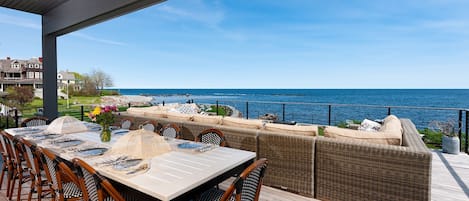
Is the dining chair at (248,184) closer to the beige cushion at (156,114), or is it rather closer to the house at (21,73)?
the beige cushion at (156,114)

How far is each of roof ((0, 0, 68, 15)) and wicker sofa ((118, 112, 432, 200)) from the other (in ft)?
13.9

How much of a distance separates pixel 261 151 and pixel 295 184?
0.52m

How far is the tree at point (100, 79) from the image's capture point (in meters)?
13.7

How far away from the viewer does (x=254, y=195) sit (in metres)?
1.41

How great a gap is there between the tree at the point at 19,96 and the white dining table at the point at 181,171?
5303mm

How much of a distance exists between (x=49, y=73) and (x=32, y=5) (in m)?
1.33

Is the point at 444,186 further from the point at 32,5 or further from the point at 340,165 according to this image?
the point at 32,5

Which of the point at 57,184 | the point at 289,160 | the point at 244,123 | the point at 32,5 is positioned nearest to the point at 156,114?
the point at 244,123

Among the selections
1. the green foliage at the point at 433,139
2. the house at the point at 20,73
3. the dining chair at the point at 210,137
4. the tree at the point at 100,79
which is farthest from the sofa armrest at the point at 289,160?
the tree at the point at 100,79

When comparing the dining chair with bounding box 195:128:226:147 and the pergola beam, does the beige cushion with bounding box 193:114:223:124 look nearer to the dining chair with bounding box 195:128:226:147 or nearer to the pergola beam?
the dining chair with bounding box 195:128:226:147

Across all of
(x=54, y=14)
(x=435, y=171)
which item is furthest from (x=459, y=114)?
(x=54, y=14)

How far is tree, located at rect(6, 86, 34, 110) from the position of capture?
212 inches

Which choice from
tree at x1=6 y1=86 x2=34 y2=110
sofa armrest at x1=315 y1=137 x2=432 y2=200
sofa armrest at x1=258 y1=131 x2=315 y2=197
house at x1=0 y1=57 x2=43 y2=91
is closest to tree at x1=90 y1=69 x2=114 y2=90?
house at x1=0 y1=57 x2=43 y2=91

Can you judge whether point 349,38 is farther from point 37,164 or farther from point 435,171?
point 37,164
